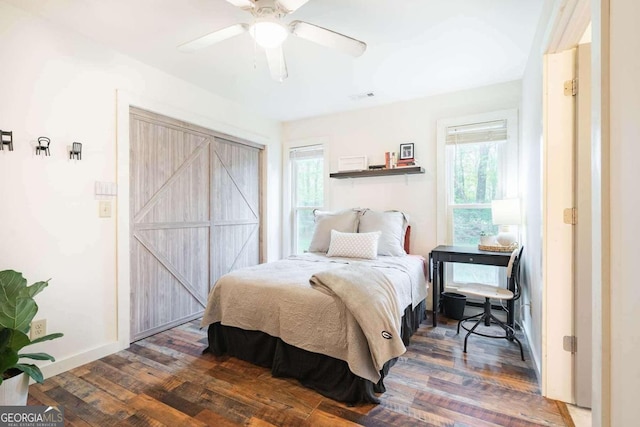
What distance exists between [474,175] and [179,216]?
3278mm

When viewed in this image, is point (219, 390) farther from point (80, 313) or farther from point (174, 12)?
point (174, 12)

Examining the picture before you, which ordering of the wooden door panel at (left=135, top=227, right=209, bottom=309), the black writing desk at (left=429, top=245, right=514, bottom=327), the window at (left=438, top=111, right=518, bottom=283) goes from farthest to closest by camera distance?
the window at (left=438, top=111, right=518, bottom=283) < the wooden door panel at (left=135, top=227, right=209, bottom=309) < the black writing desk at (left=429, top=245, right=514, bottom=327)

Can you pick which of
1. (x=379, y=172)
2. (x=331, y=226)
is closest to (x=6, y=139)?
(x=331, y=226)

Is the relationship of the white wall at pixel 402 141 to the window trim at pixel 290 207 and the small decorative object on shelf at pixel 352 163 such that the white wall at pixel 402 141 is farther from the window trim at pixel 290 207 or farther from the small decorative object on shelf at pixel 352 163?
the window trim at pixel 290 207

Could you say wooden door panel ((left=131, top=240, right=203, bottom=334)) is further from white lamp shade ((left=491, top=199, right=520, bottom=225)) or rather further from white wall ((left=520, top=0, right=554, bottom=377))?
white lamp shade ((left=491, top=199, right=520, bottom=225))

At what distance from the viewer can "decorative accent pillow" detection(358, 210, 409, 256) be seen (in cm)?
321

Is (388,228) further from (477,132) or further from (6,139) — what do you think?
(6,139)

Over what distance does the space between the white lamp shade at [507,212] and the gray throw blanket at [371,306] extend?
1461 mm

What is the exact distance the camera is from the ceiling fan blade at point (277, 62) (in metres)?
2.00

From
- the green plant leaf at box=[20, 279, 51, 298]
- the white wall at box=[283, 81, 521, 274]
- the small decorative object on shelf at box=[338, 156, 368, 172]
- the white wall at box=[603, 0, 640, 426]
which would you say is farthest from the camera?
the small decorative object on shelf at box=[338, 156, 368, 172]

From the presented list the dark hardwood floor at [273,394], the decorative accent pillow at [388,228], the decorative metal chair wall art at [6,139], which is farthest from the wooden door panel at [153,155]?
the decorative accent pillow at [388,228]

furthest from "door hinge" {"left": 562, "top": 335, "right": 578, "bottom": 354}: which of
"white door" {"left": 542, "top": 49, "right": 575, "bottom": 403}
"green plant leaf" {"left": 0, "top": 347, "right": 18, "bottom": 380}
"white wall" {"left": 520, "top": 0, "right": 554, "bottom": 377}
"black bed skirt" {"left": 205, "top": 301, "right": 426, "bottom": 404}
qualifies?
"green plant leaf" {"left": 0, "top": 347, "right": 18, "bottom": 380}

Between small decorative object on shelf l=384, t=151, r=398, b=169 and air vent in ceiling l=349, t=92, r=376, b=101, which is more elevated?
air vent in ceiling l=349, t=92, r=376, b=101

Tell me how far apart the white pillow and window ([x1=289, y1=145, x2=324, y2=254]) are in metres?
1.20
